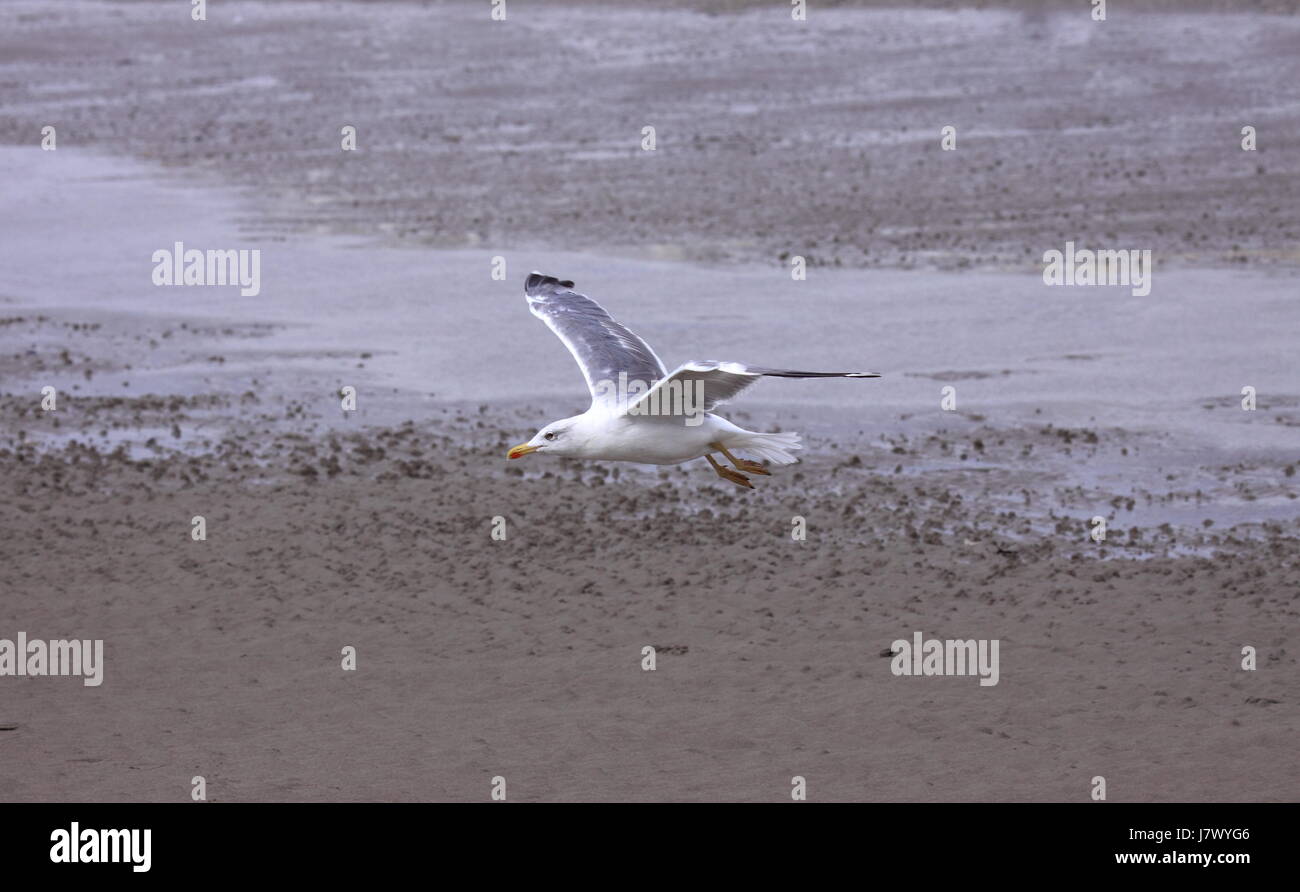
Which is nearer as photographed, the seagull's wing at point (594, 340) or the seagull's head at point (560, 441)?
the seagull's head at point (560, 441)

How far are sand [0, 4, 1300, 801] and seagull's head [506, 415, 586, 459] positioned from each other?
2.44 metres

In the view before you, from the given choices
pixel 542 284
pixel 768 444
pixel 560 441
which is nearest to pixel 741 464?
pixel 768 444

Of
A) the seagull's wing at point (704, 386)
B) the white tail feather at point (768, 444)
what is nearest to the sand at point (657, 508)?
the white tail feather at point (768, 444)

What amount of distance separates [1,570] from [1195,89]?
103ft

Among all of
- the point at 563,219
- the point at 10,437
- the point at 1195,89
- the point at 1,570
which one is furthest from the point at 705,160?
the point at 1,570

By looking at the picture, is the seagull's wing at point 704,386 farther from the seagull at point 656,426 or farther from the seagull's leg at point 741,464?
the seagull's leg at point 741,464

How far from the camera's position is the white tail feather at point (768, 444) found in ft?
37.6

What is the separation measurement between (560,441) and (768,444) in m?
1.31

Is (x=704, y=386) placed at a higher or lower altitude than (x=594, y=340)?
lower

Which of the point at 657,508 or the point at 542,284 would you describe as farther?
the point at 657,508

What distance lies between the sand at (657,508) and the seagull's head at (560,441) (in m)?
2.44

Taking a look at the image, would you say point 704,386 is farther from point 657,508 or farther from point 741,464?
point 657,508

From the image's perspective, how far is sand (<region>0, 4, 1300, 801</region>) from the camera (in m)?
13.2

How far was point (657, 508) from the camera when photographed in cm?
1727
